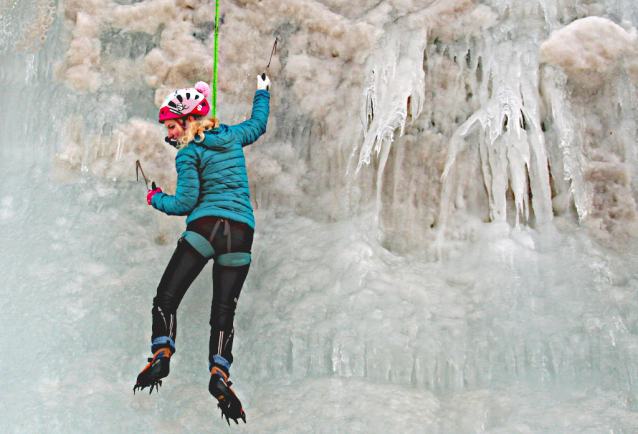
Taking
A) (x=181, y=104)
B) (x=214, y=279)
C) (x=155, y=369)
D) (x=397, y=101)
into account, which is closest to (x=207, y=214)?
(x=214, y=279)

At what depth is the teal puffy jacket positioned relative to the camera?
3115 mm

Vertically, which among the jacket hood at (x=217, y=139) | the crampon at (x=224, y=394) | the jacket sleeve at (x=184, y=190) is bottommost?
the crampon at (x=224, y=394)

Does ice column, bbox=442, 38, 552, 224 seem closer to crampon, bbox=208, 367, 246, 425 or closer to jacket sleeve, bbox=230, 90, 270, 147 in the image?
jacket sleeve, bbox=230, 90, 270, 147

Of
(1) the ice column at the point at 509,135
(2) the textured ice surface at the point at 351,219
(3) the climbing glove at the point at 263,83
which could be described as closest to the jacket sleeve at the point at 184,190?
(3) the climbing glove at the point at 263,83

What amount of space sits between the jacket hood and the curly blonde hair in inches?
1.1

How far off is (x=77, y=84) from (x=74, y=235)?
3.64 feet

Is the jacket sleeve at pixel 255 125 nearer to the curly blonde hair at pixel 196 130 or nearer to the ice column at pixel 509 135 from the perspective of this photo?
the curly blonde hair at pixel 196 130

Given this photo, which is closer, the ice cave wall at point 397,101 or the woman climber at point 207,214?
the woman climber at point 207,214

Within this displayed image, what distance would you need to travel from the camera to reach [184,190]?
3129 millimetres

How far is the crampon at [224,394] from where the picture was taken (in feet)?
8.85

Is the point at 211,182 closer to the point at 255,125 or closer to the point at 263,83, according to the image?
the point at 255,125

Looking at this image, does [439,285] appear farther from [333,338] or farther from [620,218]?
[620,218]

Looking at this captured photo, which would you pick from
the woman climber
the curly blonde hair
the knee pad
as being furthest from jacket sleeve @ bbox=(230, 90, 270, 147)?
the knee pad

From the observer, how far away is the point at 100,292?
11.8 ft
